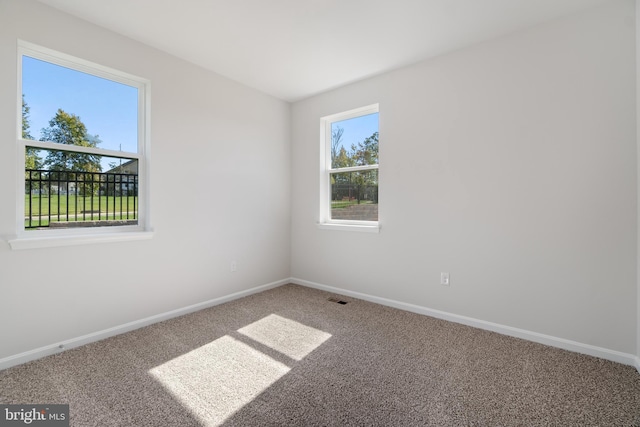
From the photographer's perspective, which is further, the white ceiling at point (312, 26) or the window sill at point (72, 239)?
the white ceiling at point (312, 26)

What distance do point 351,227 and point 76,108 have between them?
286 cm

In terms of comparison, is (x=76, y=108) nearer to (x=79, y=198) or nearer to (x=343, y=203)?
(x=79, y=198)

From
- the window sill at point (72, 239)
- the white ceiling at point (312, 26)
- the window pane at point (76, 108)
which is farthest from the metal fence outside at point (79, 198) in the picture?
the white ceiling at point (312, 26)

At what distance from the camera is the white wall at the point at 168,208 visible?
6.85 feet

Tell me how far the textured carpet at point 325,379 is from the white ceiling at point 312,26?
8.54ft

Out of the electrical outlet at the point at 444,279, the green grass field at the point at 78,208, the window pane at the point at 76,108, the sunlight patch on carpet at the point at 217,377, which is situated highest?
the window pane at the point at 76,108

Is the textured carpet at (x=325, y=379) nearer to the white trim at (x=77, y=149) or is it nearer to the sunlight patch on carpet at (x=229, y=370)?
the sunlight patch on carpet at (x=229, y=370)

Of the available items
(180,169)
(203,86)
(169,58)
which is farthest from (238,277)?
(169,58)

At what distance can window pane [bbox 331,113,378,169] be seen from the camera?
3.54 metres

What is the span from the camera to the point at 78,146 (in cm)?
244

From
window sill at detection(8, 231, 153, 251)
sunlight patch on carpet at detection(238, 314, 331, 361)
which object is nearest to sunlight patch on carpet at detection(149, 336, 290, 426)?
sunlight patch on carpet at detection(238, 314, 331, 361)

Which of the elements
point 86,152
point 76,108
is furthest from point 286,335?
point 76,108

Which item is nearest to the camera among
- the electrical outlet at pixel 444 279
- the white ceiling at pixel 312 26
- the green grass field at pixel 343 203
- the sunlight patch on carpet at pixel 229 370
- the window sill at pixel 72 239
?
the sunlight patch on carpet at pixel 229 370

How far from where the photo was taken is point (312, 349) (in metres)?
2.33
